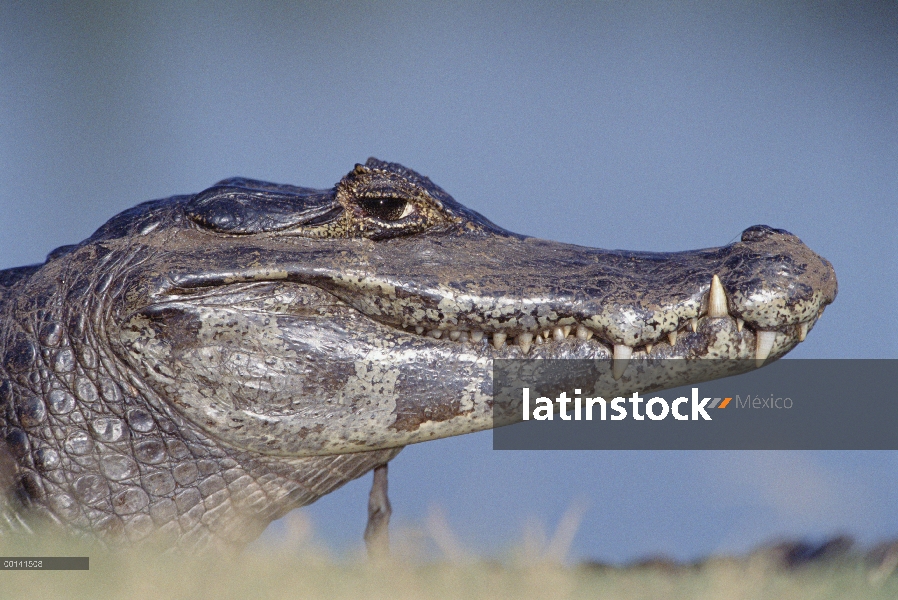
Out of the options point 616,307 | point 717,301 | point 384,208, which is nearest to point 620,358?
point 616,307

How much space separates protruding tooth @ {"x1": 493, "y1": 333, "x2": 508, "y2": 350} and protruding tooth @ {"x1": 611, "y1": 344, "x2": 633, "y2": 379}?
20cm

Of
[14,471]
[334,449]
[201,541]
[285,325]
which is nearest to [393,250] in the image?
[285,325]

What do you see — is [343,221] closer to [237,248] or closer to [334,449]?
[237,248]

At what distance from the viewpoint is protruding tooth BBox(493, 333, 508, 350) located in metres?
1.65

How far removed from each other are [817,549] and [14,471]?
1625 millimetres

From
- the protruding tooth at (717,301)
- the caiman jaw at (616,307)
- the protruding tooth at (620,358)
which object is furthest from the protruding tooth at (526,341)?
the protruding tooth at (717,301)

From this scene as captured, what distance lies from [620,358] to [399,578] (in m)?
0.56

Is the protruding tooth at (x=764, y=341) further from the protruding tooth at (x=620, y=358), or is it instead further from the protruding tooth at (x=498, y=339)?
the protruding tooth at (x=498, y=339)

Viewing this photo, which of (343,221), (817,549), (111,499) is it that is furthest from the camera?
(817,549)

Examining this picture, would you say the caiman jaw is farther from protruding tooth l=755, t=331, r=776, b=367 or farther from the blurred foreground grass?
the blurred foreground grass

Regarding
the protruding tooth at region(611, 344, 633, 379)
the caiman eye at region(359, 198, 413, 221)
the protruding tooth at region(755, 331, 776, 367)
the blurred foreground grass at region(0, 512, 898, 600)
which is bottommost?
the blurred foreground grass at region(0, 512, 898, 600)

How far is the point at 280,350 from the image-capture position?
5.40 ft

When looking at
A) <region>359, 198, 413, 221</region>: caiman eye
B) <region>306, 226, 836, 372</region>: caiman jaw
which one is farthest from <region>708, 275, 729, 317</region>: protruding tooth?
<region>359, 198, 413, 221</region>: caiman eye

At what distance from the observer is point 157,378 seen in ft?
5.37
